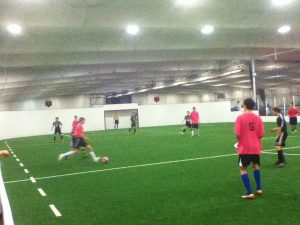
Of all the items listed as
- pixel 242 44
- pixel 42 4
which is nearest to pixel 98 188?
pixel 42 4

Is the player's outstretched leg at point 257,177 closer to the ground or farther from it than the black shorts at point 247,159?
closer to the ground

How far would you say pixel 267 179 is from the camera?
980 cm

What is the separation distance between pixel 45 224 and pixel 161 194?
110 inches

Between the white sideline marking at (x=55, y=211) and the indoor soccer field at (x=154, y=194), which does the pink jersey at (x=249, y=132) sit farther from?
the white sideline marking at (x=55, y=211)

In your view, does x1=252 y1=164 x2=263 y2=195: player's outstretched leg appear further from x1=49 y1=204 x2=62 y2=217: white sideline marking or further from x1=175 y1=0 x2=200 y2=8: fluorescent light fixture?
x1=175 y1=0 x2=200 y2=8: fluorescent light fixture

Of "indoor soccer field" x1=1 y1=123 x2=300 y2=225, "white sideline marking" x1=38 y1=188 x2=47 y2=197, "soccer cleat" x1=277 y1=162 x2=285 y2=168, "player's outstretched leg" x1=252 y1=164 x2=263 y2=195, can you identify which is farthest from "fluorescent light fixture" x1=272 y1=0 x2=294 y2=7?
"white sideline marking" x1=38 y1=188 x2=47 y2=197

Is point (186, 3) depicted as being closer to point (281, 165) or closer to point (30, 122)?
point (281, 165)

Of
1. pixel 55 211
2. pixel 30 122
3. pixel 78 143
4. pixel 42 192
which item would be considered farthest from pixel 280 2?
pixel 30 122

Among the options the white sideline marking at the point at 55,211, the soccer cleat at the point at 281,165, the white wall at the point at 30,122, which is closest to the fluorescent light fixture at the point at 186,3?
the soccer cleat at the point at 281,165

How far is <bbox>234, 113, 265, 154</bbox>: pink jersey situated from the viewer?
7.73 meters

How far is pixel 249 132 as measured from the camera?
25.4 ft

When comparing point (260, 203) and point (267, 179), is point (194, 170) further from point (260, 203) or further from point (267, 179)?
point (260, 203)

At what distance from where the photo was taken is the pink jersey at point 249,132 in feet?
25.4

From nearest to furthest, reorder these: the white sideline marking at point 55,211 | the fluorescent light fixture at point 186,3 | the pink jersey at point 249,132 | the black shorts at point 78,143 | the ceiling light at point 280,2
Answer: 1. the white sideline marking at point 55,211
2. the pink jersey at point 249,132
3. the fluorescent light fixture at point 186,3
4. the black shorts at point 78,143
5. the ceiling light at point 280,2
